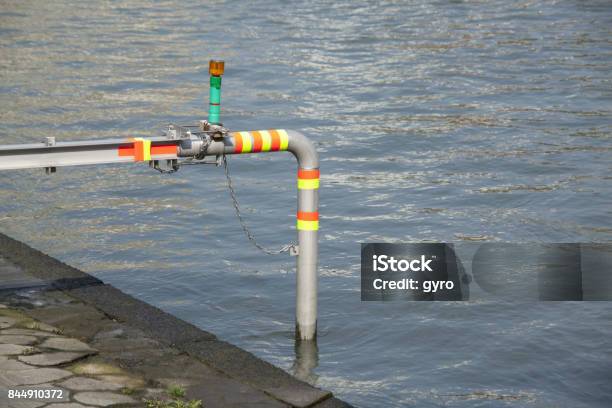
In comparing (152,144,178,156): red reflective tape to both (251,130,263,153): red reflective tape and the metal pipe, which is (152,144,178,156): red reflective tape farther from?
(251,130,263,153): red reflective tape

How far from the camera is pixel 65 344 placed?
7.49m

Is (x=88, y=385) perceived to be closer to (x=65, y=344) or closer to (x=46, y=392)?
(x=46, y=392)

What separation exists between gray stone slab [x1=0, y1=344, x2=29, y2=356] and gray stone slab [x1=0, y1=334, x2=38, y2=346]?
0.07 meters

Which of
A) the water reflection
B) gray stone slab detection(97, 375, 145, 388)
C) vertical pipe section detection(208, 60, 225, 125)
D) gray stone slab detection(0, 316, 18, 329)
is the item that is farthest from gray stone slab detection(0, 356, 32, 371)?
the water reflection

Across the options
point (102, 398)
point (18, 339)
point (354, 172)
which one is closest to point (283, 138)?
point (18, 339)

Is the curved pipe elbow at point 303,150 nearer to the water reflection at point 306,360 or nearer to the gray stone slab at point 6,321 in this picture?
the water reflection at point 306,360

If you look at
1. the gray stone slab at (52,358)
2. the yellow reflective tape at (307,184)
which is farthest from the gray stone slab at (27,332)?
the yellow reflective tape at (307,184)

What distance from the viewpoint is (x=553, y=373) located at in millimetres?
9062

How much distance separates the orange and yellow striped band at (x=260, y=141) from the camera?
8.02m

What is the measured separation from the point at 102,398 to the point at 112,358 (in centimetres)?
74

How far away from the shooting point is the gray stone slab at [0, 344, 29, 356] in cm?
725

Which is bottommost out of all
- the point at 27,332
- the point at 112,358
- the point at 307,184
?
the point at 112,358

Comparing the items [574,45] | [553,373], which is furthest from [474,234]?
[574,45]

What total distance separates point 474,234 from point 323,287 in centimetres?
268
